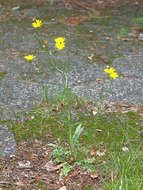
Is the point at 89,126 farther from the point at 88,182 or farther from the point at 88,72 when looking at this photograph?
the point at 88,72

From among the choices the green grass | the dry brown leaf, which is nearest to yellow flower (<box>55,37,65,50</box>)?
the green grass

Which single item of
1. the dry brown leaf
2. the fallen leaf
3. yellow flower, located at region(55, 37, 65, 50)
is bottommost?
the dry brown leaf

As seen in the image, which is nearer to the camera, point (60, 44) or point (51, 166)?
point (51, 166)

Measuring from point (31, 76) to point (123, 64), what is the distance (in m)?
0.87

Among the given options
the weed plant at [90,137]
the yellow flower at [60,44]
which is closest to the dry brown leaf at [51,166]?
the weed plant at [90,137]

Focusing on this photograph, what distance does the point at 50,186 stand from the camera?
179cm

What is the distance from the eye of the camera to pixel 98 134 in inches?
86.7

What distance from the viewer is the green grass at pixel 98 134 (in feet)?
5.93

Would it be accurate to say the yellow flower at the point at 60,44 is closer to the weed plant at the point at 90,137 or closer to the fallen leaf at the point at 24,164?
the weed plant at the point at 90,137

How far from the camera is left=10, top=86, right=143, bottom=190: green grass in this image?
1809 mm

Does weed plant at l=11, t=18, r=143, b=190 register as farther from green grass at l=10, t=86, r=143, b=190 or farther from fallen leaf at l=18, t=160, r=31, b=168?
fallen leaf at l=18, t=160, r=31, b=168

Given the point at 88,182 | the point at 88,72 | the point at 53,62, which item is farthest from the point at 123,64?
the point at 88,182

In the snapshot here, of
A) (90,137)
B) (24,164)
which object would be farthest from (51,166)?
(90,137)

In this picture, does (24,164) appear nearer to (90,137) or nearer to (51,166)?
(51,166)
